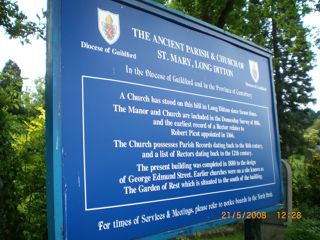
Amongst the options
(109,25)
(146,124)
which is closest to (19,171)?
(146,124)

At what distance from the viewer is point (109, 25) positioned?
8.68 feet

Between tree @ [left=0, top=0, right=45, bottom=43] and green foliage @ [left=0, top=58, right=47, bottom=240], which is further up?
tree @ [left=0, top=0, right=45, bottom=43]

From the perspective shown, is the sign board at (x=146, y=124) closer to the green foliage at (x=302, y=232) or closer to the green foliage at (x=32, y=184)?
the green foliage at (x=32, y=184)

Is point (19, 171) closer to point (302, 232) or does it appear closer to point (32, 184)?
point (32, 184)

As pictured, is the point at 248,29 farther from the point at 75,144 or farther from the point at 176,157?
the point at 75,144

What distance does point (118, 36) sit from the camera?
2695mm

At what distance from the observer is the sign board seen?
2268mm

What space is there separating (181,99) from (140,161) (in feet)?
2.36

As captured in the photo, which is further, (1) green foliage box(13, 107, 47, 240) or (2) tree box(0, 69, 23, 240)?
(1) green foliage box(13, 107, 47, 240)

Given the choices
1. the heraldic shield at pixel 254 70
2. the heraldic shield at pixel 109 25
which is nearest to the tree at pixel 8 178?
the heraldic shield at pixel 109 25

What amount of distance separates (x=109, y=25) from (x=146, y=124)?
2.46 feet

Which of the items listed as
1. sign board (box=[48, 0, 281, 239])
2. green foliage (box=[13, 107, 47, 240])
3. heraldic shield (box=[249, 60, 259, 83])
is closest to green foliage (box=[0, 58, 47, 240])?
green foliage (box=[13, 107, 47, 240])

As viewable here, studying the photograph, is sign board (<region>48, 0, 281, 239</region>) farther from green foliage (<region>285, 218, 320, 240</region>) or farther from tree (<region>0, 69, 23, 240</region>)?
green foliage (<region>285, 218, 320, 240</region>)

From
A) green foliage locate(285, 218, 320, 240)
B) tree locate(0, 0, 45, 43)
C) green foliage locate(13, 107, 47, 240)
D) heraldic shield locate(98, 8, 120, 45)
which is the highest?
tree locate(0, 0, 45, 43)
